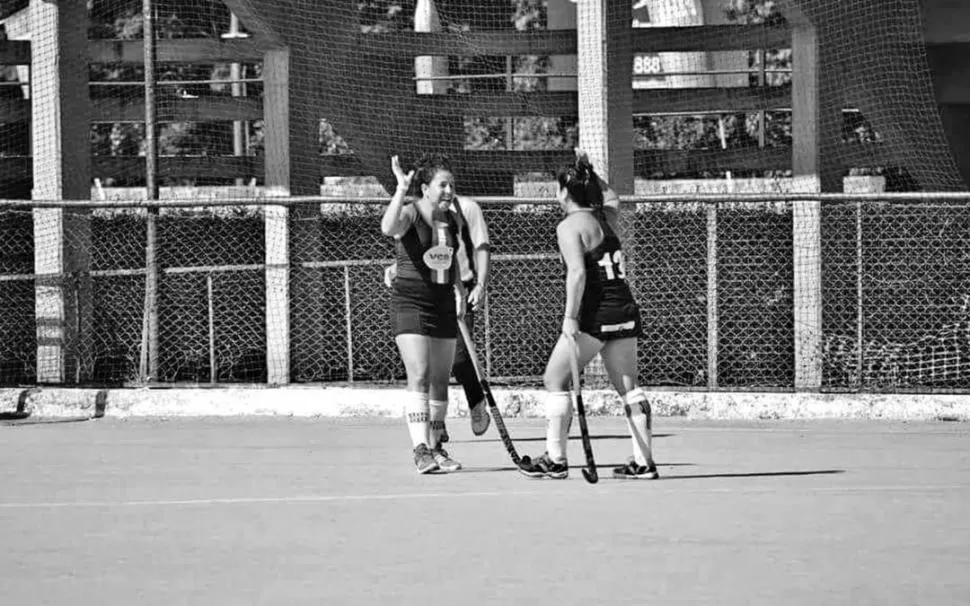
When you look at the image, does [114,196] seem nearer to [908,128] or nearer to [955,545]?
[908,128]

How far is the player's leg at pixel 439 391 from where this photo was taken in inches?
427

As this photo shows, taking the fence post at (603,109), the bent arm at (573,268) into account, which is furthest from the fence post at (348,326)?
the bent arm at (573,268)

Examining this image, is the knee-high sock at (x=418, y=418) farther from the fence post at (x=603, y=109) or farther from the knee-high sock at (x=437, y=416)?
the fence post at (x=603, y=109)

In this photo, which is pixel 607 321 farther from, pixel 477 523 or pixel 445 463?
pixel 477 523

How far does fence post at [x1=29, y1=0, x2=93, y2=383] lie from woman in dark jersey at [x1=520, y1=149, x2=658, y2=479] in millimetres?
6882

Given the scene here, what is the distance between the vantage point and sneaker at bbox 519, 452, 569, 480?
410 inches

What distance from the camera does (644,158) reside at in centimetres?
2091

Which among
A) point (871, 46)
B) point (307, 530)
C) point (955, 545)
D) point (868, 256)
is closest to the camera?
point (955, 545)

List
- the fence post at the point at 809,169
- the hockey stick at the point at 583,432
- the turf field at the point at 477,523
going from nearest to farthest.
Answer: the turf field at the point at 477,523
the hockey stick at the point at 583,432
the fence post at the point at 809,169

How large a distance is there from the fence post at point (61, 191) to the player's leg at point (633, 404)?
277 inches

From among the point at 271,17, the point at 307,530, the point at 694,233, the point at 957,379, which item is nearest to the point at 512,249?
the point at 694,233

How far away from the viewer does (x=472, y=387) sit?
12188mm

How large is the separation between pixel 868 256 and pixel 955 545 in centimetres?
817

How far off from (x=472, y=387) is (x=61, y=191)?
569 centimetres
